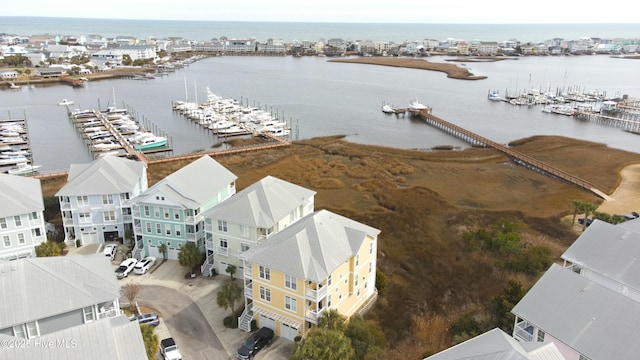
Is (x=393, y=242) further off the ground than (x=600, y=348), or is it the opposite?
(x=600, y=348)

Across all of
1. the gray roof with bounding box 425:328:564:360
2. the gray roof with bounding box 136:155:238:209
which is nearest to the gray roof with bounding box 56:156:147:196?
the gray roof with bounding box 136:155:238:209

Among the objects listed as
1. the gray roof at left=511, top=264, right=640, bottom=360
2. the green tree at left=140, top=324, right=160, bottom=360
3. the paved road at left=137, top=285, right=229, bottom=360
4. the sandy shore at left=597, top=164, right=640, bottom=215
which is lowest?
the sandy shore at left=597, top=164, right=640, bottom=215

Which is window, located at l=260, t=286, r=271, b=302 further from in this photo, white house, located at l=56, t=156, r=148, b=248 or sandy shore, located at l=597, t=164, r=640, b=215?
sandy shore, located at l=597, t=164, r=640, b=215

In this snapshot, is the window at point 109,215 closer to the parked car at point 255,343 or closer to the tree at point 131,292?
the tree at point 131,292

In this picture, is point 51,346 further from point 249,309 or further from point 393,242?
point 393,242

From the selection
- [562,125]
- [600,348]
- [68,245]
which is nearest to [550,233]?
[600,348]
